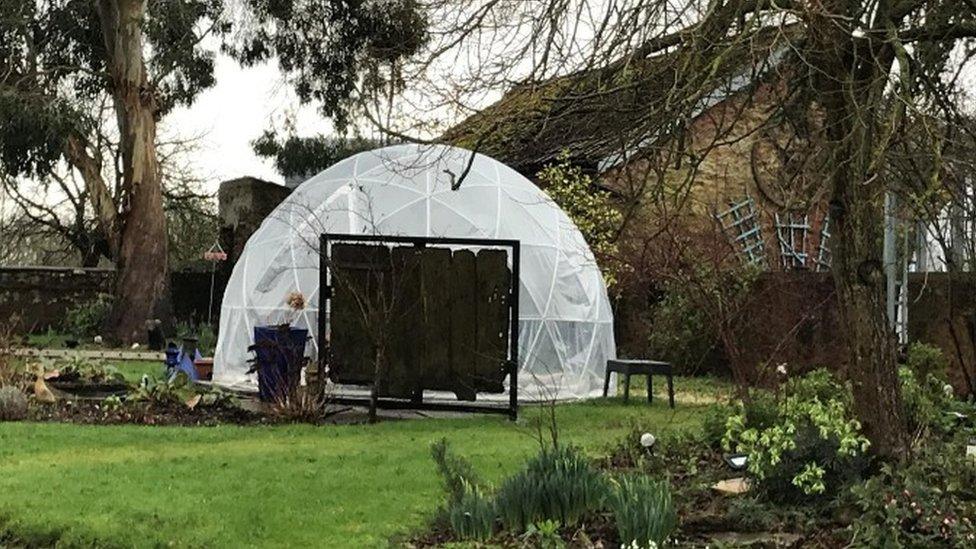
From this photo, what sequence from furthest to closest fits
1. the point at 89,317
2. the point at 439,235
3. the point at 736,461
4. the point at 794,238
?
the point at 89,317, the point at 794,238, the point at 439,235, the point at 736,461

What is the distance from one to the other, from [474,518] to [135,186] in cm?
1973

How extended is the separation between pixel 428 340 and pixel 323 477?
4612 millimetres

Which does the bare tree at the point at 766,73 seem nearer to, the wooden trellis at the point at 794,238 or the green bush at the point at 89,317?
the wooden trellis at the point at 794,238

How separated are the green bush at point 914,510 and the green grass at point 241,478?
2.45m

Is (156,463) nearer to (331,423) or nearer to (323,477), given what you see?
(323,477)

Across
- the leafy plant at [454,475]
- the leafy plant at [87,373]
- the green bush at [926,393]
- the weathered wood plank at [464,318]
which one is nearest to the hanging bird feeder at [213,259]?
the leafy plant at [87,373]

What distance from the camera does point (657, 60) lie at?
7062 mm

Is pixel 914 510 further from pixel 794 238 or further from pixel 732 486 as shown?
pixel 794 238

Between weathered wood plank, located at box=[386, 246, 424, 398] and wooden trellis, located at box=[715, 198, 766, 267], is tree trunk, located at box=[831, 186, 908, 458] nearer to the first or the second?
weathered wood plank, located at box=[386, 246, 424, 398]

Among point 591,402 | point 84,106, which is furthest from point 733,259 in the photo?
point 84,106

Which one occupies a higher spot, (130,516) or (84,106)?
(84,106)

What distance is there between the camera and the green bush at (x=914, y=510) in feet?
18.2

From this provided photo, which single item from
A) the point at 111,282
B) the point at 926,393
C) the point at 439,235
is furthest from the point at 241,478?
the point at 111,282

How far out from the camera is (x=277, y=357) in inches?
500
